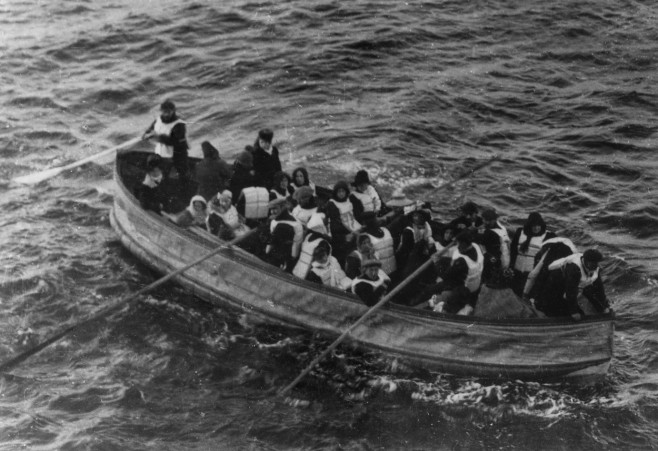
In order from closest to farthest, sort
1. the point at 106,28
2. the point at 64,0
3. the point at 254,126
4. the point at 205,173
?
the point at 205,173, the point at 254,126, the point at 106,28, the point at 64,0

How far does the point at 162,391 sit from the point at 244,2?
2031 cm

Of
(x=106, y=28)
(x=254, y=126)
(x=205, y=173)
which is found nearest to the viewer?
(x=205, y=173)

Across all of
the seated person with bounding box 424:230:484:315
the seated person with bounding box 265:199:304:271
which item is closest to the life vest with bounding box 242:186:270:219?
the seated person with bounding box 265:199:304:271

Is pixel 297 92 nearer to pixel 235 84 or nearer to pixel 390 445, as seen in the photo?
pixel 235 84

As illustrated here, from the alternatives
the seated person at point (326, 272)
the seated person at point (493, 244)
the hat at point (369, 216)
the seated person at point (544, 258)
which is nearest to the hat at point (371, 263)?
the seated person at point (326, 272)

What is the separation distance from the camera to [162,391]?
1366cm

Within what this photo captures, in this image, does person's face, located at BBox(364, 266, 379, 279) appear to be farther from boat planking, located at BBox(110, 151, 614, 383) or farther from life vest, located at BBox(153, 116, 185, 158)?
life vest, located at BBox(153, 116, 185, 158)

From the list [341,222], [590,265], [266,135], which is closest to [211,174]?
[266,135]

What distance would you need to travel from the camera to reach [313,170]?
2069cm

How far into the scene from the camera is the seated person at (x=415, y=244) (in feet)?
46.5

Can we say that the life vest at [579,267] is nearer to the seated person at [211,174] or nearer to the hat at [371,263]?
the hat at [371,263]

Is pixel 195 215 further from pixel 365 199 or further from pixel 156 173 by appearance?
pixel 365 199

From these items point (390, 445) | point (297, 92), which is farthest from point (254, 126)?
point (390, 445)

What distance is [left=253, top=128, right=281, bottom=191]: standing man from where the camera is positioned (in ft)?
53.0
